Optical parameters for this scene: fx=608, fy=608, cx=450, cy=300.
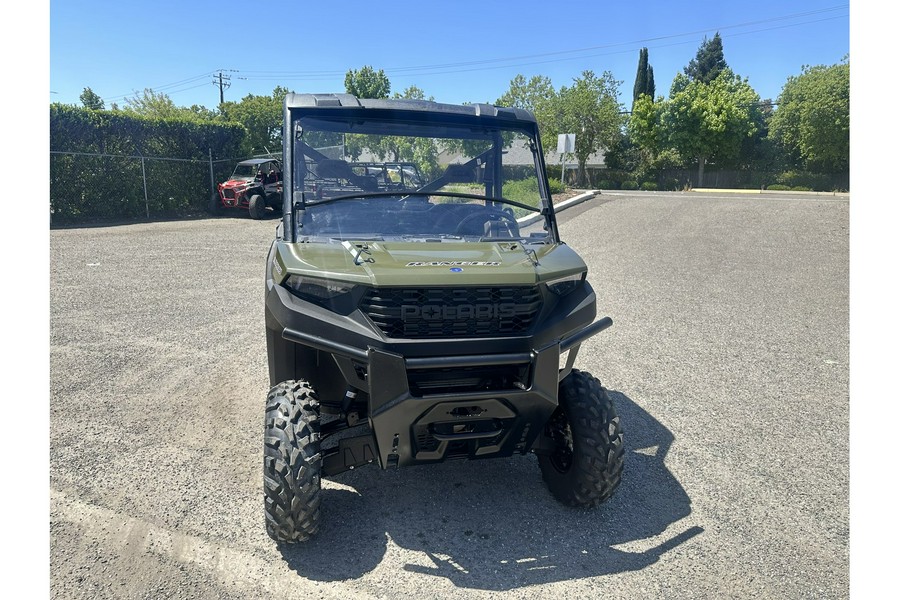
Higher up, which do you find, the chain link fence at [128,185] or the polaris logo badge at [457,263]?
the chain link fence at [128,185]

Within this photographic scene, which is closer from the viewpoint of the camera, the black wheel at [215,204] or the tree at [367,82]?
the black wheel at [215,204]

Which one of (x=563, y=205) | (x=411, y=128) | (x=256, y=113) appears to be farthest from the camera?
(x=256, y=113)

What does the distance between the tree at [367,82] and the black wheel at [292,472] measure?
→ 38854 millimetres

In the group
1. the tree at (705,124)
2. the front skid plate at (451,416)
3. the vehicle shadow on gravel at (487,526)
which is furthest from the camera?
the tree at (705,124)

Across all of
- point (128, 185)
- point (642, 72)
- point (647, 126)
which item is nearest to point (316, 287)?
point (128, 185)

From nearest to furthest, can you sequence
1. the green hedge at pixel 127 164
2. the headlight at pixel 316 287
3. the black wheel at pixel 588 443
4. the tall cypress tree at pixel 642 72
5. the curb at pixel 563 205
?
the headlight at pixel 316 287 < the black wheel at pixel 588 443 < the curb at pixel 563 205 < the green hedge at pixel 127 164 < the tall cypress tree at pixel 642 72

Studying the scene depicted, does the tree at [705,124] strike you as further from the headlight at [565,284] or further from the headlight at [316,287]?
the headlight at [316,287]

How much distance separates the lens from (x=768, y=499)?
3.84m

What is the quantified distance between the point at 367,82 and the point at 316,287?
1591 inches

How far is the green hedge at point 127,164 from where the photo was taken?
1722 centimetres

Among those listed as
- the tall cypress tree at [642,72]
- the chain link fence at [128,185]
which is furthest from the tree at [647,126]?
the chain link fence at [128,185]

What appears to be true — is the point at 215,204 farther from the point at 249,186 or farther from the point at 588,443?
the point at 588,443

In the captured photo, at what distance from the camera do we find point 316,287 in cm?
307

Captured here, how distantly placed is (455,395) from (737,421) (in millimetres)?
3147
